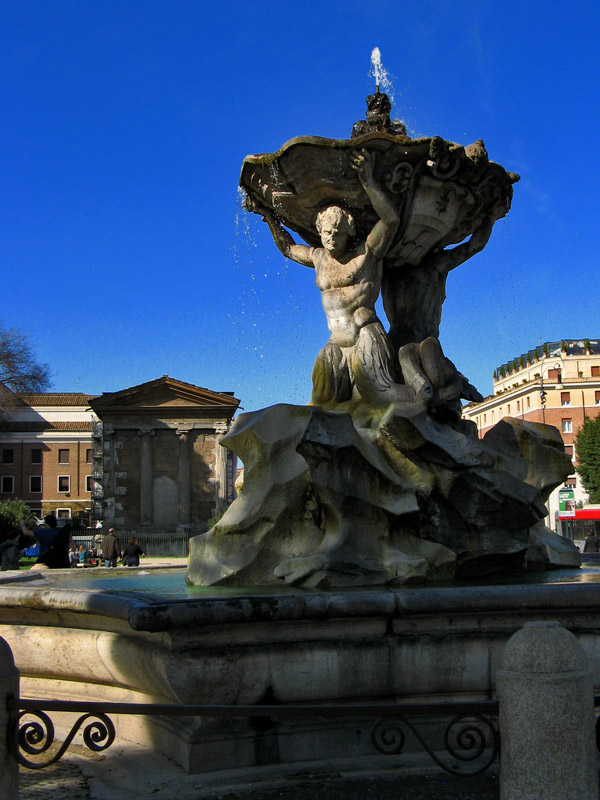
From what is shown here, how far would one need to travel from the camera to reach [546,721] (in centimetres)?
270

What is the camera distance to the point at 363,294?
6879mm

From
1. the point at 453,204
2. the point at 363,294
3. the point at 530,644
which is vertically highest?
the point at 453,204

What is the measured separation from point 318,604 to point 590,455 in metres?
57.9

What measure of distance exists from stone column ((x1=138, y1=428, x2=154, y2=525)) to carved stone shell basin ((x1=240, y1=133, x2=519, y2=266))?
50.8 m

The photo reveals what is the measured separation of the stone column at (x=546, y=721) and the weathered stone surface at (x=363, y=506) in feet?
8.74

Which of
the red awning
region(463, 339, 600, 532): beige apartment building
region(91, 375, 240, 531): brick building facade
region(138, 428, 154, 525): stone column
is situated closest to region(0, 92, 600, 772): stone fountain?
the red awning

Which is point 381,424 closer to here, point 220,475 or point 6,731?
point 6,731

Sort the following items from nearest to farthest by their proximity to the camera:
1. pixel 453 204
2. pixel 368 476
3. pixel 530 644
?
pixel 530 644
pixel 368 476
pixel 453 204

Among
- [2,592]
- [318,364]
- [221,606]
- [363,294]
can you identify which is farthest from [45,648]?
[363,294]

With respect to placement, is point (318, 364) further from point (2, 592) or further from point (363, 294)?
point (2, 592)

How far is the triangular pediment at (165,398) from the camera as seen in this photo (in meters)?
57.8

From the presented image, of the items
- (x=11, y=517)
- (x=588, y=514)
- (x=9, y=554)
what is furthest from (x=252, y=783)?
(x=11, y=517)

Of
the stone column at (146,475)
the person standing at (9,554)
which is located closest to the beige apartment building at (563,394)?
the stone column at (146,475)

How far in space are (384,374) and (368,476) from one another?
109 cm
